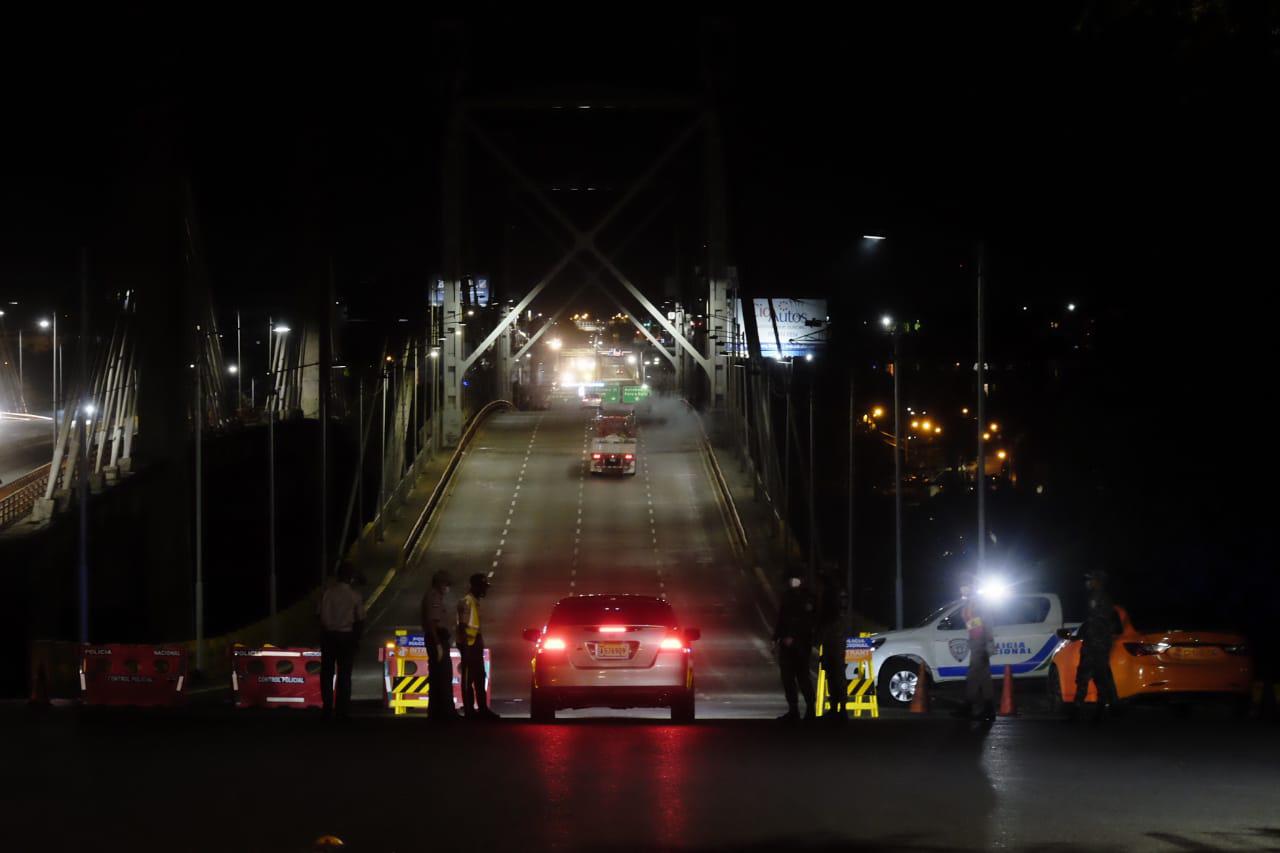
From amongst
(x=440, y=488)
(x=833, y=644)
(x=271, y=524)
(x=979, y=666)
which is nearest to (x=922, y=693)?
(x=979, y=666)

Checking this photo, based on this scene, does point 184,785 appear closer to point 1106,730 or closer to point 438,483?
point 1106,730

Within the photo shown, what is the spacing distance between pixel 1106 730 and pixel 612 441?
5925 centimetres

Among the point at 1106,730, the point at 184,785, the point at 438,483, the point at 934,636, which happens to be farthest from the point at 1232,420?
the point at 438,483

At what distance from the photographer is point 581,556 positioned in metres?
56.5

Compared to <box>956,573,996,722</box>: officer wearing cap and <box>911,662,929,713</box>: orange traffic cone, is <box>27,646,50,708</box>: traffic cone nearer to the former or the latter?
<box>956,573,996,722</box>: officer wearing cap

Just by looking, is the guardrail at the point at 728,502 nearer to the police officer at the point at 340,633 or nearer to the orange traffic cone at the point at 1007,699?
the orange traffic cone at the point at 1007,699

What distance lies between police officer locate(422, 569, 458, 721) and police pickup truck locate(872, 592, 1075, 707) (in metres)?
8.98

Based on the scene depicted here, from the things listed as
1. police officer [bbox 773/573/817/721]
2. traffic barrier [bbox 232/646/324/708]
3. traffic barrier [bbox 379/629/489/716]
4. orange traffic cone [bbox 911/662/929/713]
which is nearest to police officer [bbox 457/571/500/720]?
police officer [bbox 773/573/817/721]

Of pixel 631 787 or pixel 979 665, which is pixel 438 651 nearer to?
pixel 979 665

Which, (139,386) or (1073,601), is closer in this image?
(1073,601)

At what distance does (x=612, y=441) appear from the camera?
7512 centimetres

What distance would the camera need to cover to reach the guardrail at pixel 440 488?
5800 centimetres

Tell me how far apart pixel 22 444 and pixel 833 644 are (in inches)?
3253

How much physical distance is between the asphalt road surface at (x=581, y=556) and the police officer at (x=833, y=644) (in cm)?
497
